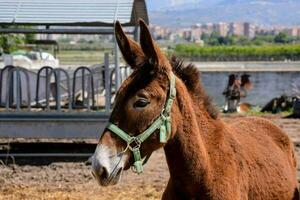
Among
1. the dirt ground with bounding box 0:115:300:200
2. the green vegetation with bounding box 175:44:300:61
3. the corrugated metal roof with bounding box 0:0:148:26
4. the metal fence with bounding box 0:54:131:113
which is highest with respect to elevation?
the corrugated metal roof with bounding box 0:0:148:26

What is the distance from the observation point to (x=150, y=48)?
14.5ft

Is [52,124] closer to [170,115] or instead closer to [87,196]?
[87,196]

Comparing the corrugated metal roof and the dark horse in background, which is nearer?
the dark horse in background

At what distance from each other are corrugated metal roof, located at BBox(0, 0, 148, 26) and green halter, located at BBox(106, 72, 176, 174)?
7685 millimetres

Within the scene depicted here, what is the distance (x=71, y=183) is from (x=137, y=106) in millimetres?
6334

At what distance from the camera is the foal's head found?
427 centimetres

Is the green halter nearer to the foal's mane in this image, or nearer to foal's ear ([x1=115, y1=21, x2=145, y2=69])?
foal's ear ([x1=115, y1=21, x2=145, y2=69])

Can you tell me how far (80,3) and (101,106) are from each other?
336 centimetres

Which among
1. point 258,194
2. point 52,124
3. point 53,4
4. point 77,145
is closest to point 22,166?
point 52,124

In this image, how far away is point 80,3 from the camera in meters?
12.7

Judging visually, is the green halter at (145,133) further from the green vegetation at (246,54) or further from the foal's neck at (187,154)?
the green vegetation at (246,54)

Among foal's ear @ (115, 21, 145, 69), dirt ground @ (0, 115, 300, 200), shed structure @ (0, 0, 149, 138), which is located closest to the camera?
foal's ear @ (115, 21, 145, 69)

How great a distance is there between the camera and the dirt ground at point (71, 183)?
948cm

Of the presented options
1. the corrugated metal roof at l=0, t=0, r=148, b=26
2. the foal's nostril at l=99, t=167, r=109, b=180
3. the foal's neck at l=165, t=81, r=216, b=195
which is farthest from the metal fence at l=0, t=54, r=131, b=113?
Answer: the foal's nostril at l=99, t=167, r=109, b=180
